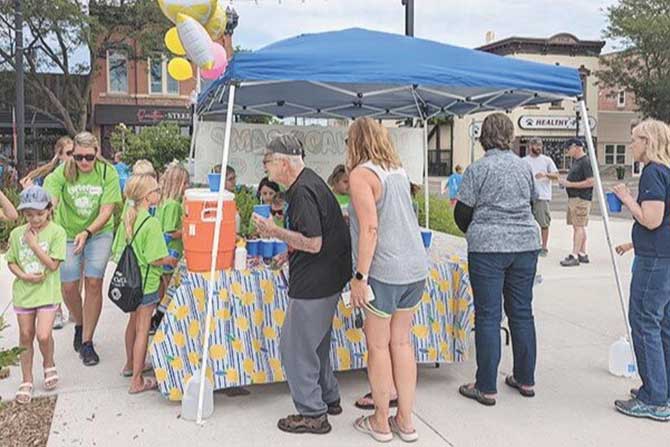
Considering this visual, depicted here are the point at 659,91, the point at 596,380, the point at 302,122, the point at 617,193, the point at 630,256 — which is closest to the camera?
the point at 617,193

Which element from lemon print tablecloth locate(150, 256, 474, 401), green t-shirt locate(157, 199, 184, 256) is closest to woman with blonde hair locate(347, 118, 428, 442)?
lemon print tablecloth locate(150, 256, 474, 401)

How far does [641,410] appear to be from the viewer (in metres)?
3.66

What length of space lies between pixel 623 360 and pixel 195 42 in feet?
11.4

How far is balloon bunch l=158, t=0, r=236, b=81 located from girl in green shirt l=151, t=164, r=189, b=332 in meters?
0.72

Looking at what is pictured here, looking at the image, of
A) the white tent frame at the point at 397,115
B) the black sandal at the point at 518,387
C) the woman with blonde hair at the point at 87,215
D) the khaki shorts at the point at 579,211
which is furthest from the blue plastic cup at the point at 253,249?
the khaki shorts at the point at 579,211

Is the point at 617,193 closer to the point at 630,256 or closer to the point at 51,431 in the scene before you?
the point at 51,431

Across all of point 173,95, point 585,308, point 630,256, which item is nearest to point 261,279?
point 585,308

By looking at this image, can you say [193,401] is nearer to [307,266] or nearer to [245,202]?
[307,266]

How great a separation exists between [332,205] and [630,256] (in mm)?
7426

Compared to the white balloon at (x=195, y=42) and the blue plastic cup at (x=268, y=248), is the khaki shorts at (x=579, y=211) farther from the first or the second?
the white balloon at (x=195, y=42)

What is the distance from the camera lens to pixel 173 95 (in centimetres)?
2947

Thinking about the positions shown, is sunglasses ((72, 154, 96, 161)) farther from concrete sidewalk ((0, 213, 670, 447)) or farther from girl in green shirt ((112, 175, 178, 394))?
concrete sidewalk ((0, 213, 670, 447))

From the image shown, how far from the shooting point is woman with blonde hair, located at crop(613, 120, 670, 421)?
3416 millimetres

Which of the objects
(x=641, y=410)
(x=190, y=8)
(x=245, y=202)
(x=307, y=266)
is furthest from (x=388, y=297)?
(x=245, y=202)
